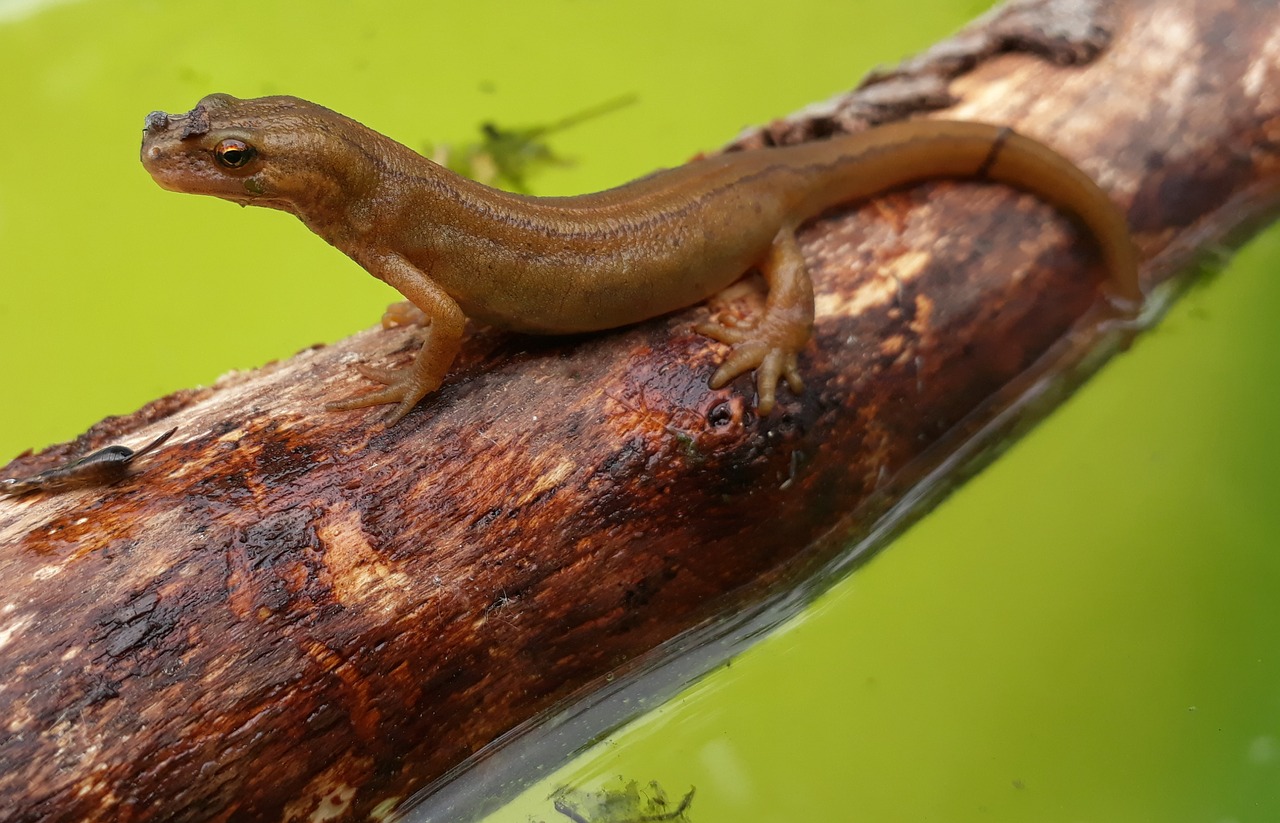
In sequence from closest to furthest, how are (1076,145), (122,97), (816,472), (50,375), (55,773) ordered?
(55,773)
(816,472)
(1076,145)
(50,375)
(122,97)

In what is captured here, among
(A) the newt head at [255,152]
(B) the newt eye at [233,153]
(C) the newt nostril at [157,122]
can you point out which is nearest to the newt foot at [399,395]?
(A) the newt head at [255,152]

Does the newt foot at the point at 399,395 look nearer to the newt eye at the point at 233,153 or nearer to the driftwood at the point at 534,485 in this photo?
the driftwood at the point at 534,485

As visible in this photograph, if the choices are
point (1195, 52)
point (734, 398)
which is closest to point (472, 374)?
point (734, 398)

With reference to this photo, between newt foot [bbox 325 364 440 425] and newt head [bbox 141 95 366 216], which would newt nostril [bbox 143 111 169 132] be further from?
newt foot [bbox 325 364 440 425]

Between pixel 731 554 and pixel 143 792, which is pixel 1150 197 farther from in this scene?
pixel 143 792

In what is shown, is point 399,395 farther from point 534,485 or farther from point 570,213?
point 570,213

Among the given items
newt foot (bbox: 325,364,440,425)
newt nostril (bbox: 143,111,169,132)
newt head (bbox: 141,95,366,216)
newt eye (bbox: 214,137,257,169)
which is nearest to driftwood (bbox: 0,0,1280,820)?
newt foot (bbox: 325,364,440,425)

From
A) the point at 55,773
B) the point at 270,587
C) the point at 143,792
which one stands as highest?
the point at 270,587
